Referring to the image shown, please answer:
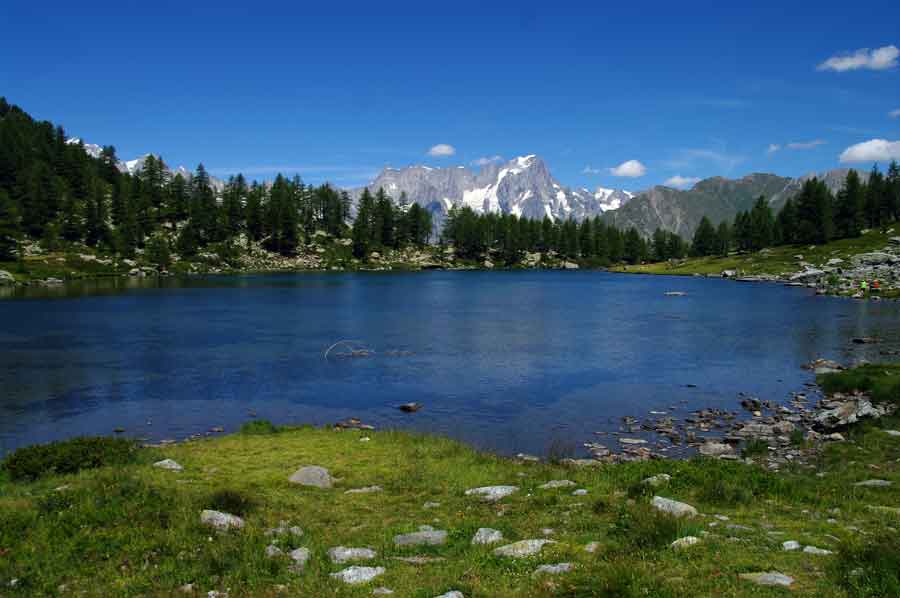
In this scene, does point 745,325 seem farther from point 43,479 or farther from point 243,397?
point 43,479

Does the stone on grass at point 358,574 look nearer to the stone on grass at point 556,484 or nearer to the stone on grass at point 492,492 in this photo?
the stone on grass at point 492,492

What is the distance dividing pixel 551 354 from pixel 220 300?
71.8 m

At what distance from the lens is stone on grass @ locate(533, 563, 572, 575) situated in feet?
38.2

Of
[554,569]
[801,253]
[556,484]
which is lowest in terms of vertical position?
[556,484]

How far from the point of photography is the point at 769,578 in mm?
10719

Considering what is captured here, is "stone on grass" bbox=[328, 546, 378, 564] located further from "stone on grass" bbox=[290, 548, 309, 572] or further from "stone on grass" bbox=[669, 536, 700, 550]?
"stone on grass" bbox=[669, 536, 700, 550]

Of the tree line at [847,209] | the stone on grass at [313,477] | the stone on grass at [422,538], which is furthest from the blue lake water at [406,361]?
the tree line at [847,209]

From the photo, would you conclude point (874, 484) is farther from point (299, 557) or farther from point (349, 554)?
point (299, 557)

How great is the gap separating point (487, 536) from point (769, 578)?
6119mm

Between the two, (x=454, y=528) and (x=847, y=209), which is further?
(x=847, y=209)

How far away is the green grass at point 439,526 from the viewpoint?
1138 centimetres

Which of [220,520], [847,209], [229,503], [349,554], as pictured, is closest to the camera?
[349,554]

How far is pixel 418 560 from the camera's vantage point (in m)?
13.2

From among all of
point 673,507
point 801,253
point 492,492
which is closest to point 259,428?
point 492,492
